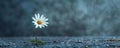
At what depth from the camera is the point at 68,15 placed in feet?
8.85

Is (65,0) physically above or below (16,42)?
above

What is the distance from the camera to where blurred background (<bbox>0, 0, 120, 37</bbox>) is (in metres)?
2.65

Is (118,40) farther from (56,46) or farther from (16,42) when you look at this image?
(16,42)

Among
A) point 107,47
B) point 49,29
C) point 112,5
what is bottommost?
point 107,47

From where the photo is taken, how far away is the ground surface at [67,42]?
231cm

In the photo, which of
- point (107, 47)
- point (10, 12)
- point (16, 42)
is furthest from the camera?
point (10, 12)

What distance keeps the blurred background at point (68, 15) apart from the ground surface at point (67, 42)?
9 cm

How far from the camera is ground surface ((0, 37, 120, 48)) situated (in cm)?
231

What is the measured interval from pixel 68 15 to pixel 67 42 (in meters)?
0.32

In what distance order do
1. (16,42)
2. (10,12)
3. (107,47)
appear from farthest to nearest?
(10,12), (16,42), (107,47)

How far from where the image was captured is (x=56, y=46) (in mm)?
2291

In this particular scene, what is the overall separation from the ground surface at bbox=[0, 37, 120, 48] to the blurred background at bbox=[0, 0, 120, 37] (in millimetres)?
85

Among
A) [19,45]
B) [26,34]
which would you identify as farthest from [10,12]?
[19,45]

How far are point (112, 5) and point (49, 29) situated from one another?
54 cm
